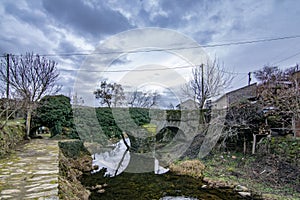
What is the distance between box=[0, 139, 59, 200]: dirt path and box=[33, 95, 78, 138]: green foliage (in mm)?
4366

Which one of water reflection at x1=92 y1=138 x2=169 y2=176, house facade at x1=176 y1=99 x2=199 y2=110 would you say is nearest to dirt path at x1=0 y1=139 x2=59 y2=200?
water reflection at x1=92 y1=138 x2=169 y2=176

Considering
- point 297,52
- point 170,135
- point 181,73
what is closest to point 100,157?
point 170,135

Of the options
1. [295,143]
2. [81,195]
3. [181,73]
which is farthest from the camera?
[181,73]

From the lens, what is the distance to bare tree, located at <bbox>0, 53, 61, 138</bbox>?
7.87 m

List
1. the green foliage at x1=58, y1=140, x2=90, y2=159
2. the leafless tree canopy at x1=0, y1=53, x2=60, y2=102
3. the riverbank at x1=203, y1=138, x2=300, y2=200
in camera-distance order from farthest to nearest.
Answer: the leafless tree canopy at x1=0, y1=53, x2=60, y2=102
the green foliage at x1=58, y1=140, x2=90, y2=159
the riverbank at x1=203, y1=138, x2=300, y2=200

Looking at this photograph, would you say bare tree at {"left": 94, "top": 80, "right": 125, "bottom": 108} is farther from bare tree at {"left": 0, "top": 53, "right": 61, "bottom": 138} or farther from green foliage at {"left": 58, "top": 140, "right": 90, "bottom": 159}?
green foliage at {"left": 58, "top": 140, "right": 90, "bottom": 159}

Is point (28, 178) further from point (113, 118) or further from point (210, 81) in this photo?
point (210, 81)

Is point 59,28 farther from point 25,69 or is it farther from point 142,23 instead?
point 142,23

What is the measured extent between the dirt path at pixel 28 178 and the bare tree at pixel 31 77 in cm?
407

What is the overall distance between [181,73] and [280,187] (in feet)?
27.5

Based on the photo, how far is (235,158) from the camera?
24.5 ft

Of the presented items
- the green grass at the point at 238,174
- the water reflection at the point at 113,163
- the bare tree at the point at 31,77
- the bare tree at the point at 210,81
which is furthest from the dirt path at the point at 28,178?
the bare tree at the point at 210,81

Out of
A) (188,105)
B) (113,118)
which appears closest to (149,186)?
(113,118)

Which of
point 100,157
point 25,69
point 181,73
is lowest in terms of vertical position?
point 100,157
